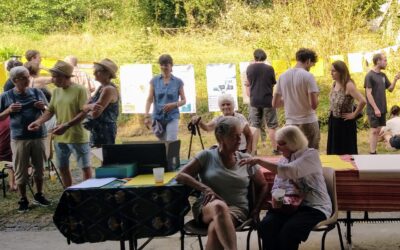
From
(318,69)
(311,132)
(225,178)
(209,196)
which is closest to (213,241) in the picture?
(209,196)

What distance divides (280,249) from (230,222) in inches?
16.5

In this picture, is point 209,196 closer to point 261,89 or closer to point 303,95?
point 303,95

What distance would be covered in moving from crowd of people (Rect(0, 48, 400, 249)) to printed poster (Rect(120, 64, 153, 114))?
9.42 ft

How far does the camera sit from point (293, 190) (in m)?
4.12

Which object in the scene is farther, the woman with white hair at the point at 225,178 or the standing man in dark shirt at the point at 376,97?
the standing man in dark shirt at the point at 376,97

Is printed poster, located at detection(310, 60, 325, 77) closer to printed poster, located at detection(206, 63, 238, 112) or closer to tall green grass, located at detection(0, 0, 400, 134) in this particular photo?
tall green grass, located at detection(0, 0, 400, 134)

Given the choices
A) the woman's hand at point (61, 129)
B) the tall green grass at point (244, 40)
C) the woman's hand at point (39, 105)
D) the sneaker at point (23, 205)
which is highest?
the tall green grass at point (244, 40)

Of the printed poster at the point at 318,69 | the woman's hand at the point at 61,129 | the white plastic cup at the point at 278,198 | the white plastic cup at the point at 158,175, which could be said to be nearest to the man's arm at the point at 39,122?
the woman's hand at the point at 61,129

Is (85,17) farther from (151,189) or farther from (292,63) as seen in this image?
(151,189)

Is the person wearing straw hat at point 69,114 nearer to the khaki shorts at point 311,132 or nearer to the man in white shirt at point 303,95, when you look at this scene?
the man in white shirt at point 303,95

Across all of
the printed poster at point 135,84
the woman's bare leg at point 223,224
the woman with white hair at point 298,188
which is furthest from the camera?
the printed poster at point 135,84

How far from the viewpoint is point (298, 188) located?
412cm

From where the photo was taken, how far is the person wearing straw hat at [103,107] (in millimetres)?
5585

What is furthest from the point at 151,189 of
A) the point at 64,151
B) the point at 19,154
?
the point at 19,154
